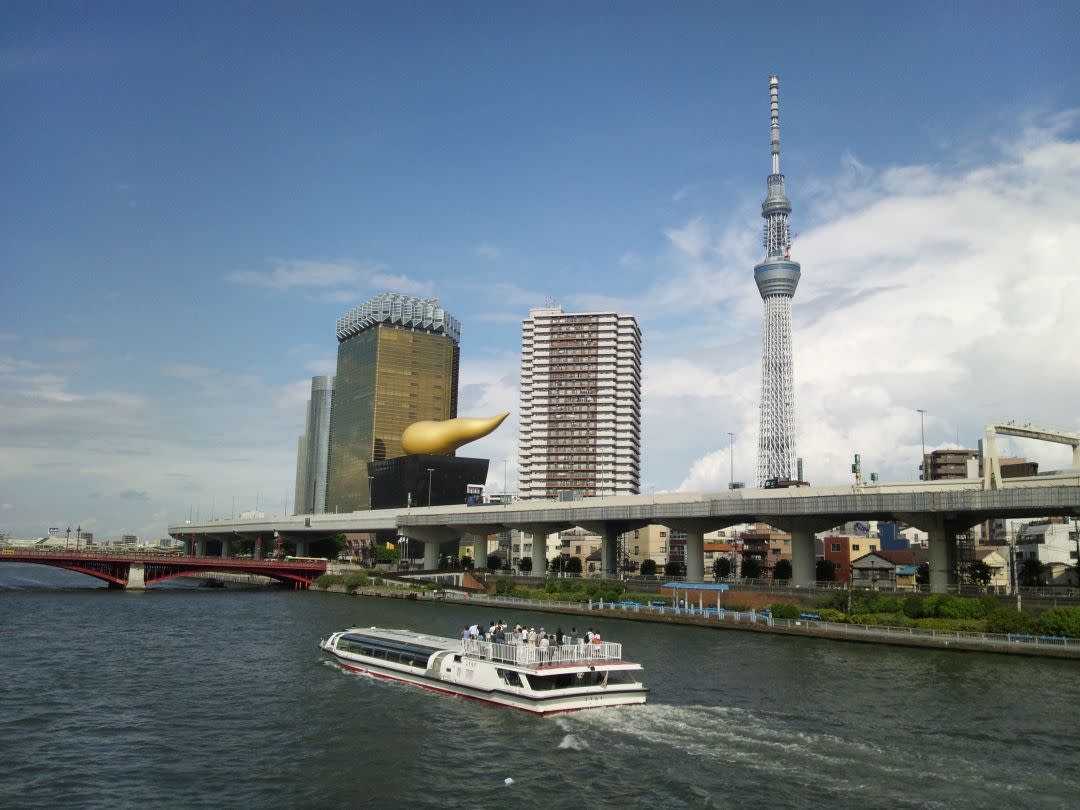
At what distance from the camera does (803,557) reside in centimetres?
8056

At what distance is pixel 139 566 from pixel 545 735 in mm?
92579

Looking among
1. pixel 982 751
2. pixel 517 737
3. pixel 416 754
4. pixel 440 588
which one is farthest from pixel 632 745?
pixel 440 588

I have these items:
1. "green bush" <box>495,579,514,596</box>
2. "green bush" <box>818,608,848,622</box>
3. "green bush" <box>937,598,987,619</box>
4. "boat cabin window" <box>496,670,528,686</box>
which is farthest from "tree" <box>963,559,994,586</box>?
"boat cabin window" <box>496,670,528,686</box>

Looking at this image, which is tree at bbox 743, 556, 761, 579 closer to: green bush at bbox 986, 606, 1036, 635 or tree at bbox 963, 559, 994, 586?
tree at bbox 963, 559, 994, 586

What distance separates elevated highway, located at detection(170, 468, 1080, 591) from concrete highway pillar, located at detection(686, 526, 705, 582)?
4.2 inches

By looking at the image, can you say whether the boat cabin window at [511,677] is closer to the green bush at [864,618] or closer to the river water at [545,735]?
the river water at [545,735]

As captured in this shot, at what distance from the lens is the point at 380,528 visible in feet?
435

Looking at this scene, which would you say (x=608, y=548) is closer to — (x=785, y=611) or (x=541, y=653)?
(x=785, y=611)

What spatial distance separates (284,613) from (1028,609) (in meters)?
59.3

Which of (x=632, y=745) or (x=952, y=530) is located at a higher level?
(x=952, y=530)

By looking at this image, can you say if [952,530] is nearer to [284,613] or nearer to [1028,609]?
[1028,609]

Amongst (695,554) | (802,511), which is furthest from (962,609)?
(695,554)

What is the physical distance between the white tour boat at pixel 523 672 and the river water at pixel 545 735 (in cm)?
71

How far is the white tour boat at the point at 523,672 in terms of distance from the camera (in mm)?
34562
